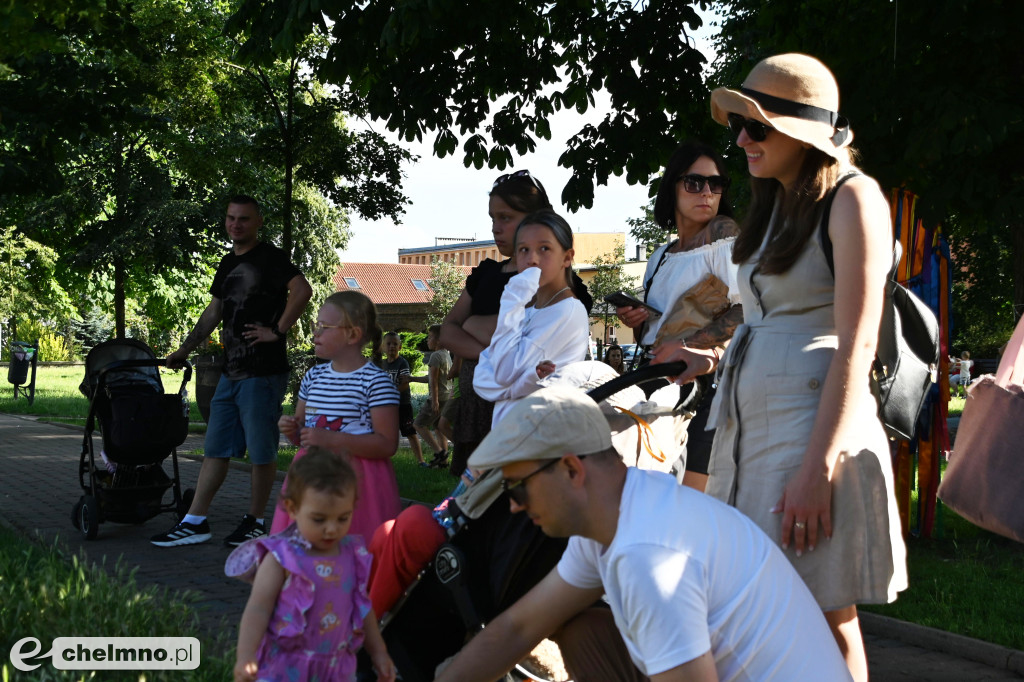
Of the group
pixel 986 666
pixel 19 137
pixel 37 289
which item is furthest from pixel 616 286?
pixel 986 666

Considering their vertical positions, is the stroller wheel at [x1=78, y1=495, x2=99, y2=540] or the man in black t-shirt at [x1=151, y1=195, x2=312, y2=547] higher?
the man in black t-shirt at [x1=151, y1=195, x2=312, y2=547]

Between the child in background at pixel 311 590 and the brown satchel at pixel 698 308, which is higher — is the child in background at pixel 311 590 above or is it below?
below

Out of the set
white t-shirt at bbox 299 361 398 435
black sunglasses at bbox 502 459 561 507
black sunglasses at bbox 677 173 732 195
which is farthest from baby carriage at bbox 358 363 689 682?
white t-shirt at bbox 299 361 398 435

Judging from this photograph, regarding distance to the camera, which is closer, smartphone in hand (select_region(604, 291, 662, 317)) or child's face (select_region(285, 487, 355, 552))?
child's face (select_region(285, 487, 355, 552))

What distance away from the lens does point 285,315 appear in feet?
25.6

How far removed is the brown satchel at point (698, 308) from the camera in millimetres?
4043

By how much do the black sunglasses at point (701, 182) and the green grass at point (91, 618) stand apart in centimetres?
261

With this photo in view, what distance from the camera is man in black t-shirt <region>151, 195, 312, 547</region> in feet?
25.3

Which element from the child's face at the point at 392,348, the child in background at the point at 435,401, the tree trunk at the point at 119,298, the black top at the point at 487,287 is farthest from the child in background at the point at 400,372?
the tree trunk at the point at 119,298

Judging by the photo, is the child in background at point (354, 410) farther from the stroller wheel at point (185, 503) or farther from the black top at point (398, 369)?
the black top at point (398, 369)

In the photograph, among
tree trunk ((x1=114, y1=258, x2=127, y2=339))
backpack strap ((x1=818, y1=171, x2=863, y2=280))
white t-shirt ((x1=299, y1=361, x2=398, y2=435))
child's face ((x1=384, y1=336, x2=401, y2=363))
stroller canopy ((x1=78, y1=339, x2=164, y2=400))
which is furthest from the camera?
tree trunk ((x1=114, y1=258, x2=127, y2=339))

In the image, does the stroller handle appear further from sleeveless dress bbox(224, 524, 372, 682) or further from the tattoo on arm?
sleeveless dress bbox(224, 524, 372, 682)

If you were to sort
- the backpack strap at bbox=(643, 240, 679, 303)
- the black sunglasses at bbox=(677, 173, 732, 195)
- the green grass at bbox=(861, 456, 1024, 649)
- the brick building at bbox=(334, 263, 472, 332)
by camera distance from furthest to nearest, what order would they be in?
1. the brick building at bbox=(334, 263, 472, 332)
2. the green grass at bbox=(861, 456, 1024, 649)
3. the backpack strap at bbox=(643, 240, 679, 303)
4. the black sunglasses at bbox=(677, 173, 732, 195)

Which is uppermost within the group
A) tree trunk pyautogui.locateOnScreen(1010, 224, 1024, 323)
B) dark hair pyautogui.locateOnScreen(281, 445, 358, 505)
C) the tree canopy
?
the tree canopy
